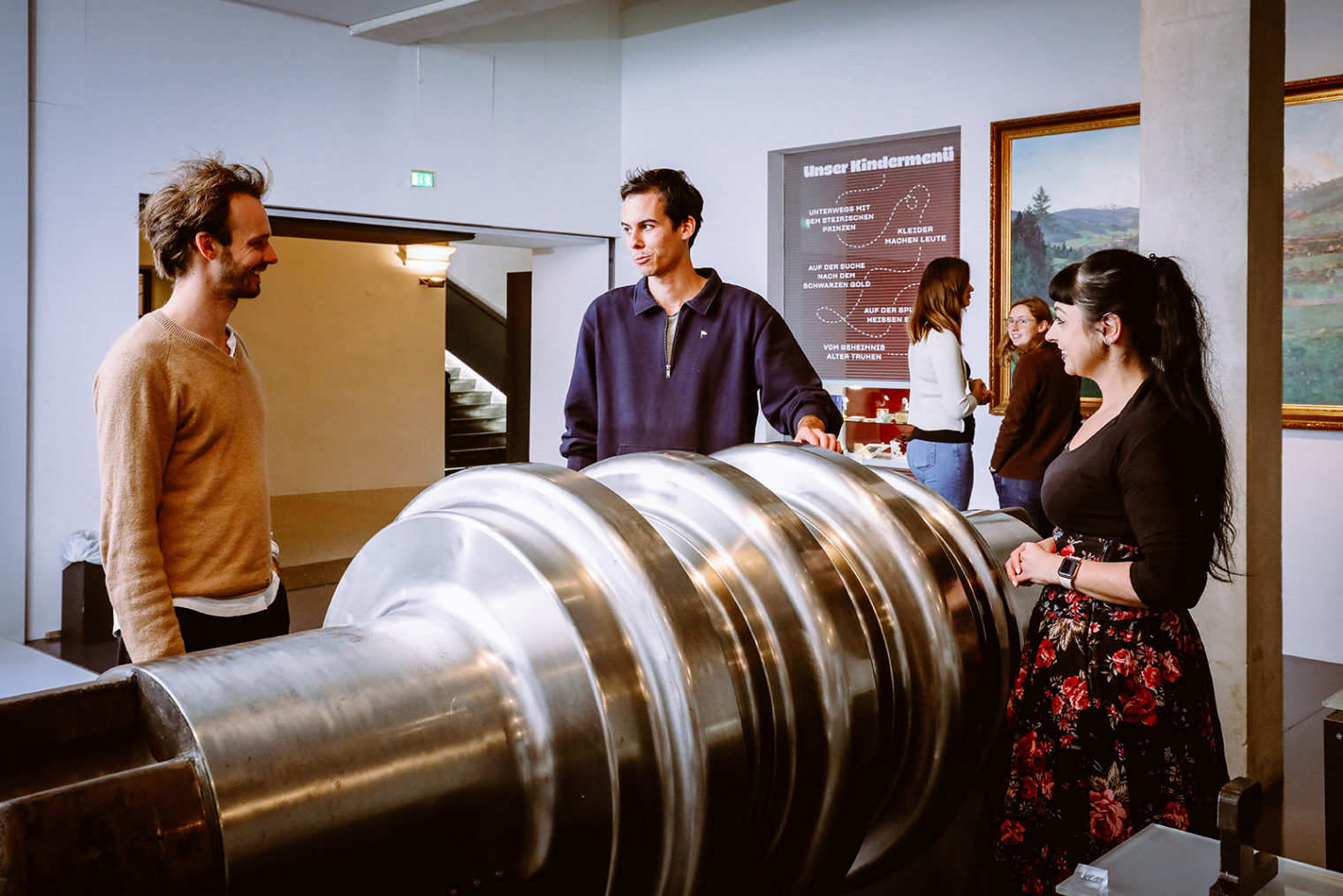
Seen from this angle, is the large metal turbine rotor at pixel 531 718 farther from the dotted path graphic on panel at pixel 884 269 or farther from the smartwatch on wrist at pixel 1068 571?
the dotted path graphic on panel at pixel 884 269

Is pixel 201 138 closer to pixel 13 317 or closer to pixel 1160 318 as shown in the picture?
pixel 13 317

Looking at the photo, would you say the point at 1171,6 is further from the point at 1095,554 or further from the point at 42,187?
the point at 42,187

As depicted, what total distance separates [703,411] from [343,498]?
9.30 metres

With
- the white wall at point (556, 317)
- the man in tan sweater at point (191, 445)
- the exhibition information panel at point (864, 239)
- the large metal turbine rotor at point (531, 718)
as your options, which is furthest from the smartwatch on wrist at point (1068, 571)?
the white wall at point (556, 317)

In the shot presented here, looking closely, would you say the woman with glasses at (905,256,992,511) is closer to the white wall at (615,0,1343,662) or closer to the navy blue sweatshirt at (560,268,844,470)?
the white wall at (615,0,1343,662)

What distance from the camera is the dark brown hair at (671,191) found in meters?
2.43

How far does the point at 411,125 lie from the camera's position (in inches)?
273

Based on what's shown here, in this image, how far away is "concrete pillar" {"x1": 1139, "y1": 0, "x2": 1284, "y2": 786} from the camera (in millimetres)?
3330

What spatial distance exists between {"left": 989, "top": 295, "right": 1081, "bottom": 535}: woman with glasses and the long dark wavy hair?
3411 millimetres

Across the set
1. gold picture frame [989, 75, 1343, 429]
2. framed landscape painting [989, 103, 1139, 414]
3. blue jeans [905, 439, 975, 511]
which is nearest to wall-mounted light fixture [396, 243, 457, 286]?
framed landscape painting [989, 103, 1139, 414]

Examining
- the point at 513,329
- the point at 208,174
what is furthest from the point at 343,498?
the point at 208,174

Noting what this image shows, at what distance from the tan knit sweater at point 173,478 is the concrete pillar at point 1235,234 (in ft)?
9.06

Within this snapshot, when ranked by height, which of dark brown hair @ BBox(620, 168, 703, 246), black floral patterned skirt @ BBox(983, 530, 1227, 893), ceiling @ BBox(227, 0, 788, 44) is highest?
ceiling @ BBox(227, 0, 788, 44)

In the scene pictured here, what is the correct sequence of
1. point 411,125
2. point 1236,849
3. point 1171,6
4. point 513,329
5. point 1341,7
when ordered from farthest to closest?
point 513,329
point 411,125
point 1341,7
point 1171,6
point 1236,849
